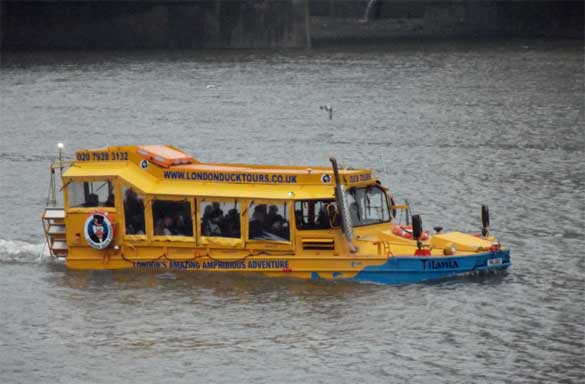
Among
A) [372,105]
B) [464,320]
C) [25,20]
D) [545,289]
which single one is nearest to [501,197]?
[545,289]

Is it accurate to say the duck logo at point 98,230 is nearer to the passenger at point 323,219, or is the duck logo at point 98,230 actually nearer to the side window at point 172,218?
the side window at point 172,218

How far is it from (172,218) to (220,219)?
1120 mm

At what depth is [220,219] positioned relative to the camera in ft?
90.2

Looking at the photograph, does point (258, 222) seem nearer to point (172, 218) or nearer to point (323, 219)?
point (323, 219)

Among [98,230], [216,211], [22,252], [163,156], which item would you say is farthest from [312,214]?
[22,252]

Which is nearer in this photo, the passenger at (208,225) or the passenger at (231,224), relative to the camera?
the passenger at (231,224)

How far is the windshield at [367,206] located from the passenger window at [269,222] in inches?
56.1

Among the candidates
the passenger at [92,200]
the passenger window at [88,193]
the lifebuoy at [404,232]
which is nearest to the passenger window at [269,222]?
the lifebuoy at [404,232]

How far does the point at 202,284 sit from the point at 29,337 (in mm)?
4048

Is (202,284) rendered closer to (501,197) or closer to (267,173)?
(267,173)

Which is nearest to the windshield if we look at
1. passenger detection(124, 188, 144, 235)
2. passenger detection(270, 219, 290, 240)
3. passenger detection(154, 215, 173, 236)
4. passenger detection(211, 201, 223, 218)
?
passenger detection(270, 219, 290, 240)

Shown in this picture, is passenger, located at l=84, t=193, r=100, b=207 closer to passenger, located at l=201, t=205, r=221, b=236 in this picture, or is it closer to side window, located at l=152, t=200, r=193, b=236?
side window, located at l=152, t=200, r=193, b=236

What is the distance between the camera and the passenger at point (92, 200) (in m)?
28.5

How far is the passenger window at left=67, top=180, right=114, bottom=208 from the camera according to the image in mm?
28422
